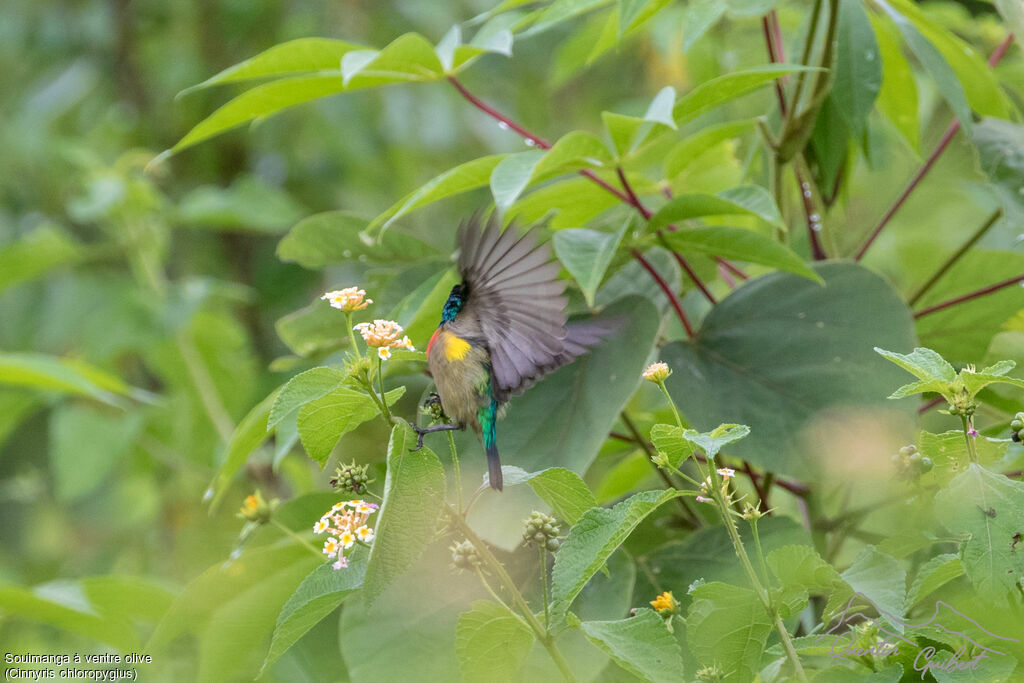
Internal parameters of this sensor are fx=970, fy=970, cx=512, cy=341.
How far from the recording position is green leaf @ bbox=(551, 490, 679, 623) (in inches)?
15.2

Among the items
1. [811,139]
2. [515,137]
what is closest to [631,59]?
[515,137]

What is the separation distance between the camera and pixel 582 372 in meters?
0.62

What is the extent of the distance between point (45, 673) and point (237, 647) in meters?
0.20

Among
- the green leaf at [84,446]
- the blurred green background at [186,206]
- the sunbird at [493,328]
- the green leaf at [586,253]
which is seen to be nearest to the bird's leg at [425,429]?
the sunbird at [493,328]

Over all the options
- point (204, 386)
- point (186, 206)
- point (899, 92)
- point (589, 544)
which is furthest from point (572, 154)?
point (186, 206)

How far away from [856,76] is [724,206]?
186 millimetres

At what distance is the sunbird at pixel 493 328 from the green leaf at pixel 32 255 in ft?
3.24

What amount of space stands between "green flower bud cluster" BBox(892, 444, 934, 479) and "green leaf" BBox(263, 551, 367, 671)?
258 millimetres

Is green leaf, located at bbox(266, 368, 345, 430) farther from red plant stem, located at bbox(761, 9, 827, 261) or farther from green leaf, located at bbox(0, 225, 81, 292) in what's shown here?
green leaf, located at bbox(0, 225, 81, 292)

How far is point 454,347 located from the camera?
52 cm

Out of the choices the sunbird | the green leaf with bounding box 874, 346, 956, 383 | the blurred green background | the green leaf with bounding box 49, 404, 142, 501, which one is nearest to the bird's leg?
the sunbird

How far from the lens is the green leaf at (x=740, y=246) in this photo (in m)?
0.57

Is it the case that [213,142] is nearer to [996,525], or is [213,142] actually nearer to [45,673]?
[45,673]

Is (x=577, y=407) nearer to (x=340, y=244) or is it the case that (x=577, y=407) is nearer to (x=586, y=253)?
(x=586, y=253)
